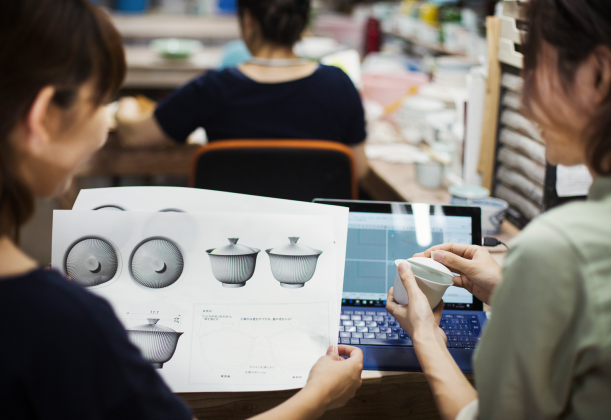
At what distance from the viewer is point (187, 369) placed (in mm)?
830

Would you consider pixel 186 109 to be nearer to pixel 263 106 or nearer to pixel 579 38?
pixel 263 106

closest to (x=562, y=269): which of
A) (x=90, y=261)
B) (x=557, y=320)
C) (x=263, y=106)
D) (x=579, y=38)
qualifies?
(x=557, y=320)

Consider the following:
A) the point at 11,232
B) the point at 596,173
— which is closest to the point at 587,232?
the point at 596,173

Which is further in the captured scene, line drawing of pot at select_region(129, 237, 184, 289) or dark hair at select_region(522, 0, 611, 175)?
line drawing of pot at select_region(129, 237, 184, 289)

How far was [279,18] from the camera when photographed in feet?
5.67

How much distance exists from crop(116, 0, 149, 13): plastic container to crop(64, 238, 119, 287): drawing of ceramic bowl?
11.6 feet

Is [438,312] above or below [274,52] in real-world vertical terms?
below

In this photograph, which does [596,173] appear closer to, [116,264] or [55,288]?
[55,288]

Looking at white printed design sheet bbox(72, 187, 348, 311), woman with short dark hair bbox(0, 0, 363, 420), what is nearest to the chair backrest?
white printed design sheet bbox(72, 187, 348, 311)

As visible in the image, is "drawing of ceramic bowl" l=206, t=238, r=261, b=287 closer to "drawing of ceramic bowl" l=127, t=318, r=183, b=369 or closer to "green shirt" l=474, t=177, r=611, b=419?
"drawing of ceramic bowl" l=127, t=318, r=183, b=369

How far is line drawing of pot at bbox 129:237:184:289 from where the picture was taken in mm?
888

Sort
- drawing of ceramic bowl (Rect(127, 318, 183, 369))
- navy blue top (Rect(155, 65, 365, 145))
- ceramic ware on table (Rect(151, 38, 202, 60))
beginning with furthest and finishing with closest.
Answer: ceramic ware on table (Rect(151, 38, 202, 60)) < navy blue top (Rect(155, 65, 365, 145)) < drawing of ceramic bowl (Rect(127, 318, 183, 369))

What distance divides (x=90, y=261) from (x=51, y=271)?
327 mm

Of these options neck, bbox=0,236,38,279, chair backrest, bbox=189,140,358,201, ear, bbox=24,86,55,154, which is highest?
ear, bbox=24,86,55,154
